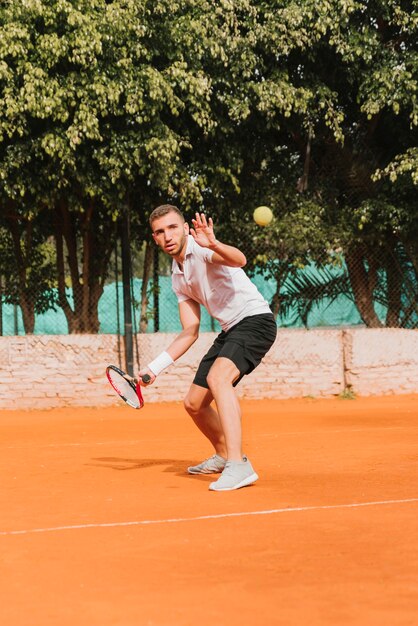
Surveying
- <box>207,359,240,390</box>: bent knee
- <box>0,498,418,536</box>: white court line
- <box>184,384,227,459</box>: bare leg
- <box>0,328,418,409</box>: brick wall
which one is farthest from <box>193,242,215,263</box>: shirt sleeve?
<box>0,328,418,409</box>: brick wall

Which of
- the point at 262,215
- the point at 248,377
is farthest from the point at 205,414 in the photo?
the point at 248,377

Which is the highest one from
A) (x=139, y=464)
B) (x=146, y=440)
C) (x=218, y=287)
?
(x=218, y=287)

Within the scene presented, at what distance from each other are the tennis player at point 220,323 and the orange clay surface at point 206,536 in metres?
0.40

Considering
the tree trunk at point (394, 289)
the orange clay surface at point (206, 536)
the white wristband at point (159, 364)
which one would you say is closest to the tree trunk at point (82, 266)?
the tree trunk at point (394, 289)

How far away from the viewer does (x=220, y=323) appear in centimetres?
681

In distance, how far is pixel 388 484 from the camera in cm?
693

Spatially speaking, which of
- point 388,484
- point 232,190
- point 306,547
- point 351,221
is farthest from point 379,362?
point 306,547

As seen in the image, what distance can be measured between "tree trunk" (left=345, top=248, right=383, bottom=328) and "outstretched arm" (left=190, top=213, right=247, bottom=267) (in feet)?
29.4

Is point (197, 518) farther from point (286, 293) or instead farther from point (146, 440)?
point (286, 293)

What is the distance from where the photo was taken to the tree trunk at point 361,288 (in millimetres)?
15180

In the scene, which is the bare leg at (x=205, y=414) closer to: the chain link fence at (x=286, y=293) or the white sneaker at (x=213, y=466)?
the white sneaker at (x=213, y=466)

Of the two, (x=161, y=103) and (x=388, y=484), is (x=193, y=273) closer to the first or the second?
(x=388, y=484)

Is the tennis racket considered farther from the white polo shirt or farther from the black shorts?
the white polo shirt

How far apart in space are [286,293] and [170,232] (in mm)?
8306
